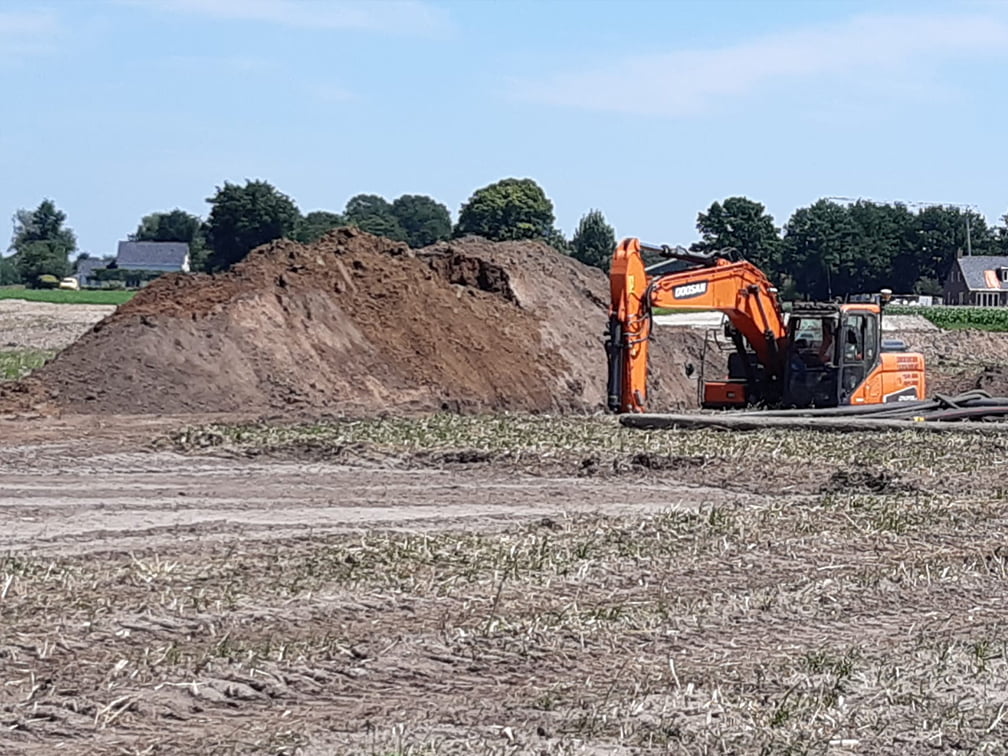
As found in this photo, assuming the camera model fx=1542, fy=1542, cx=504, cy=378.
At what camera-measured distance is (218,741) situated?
652cm

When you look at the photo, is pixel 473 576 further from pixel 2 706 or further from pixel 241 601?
pixel 2 706

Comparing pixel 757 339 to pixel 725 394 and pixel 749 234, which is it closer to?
pixel 725 394

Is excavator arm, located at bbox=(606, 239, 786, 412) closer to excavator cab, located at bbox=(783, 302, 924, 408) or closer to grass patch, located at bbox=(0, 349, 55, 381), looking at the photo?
excavator cab, located at bbox=(783, 302, 924, 408)

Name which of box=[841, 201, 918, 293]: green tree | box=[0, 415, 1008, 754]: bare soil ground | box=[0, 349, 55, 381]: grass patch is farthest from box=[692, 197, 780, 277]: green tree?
box=[0, 415, 1008, 754]: bare soil ground

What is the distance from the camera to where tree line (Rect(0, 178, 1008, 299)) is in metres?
76.9

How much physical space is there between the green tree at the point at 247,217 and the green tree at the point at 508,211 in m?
12.8

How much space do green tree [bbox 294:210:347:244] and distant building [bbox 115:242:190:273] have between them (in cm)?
1780

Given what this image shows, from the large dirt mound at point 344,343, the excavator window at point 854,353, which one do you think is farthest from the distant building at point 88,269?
the excavator window at point 854,353

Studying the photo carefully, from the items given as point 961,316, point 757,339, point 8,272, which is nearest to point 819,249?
point 961,316

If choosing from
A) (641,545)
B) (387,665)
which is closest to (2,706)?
(387,665)

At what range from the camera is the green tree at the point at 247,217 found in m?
76.2

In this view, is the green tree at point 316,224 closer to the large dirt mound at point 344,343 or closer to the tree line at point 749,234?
the tree line at point 749,234

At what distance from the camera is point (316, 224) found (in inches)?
3748

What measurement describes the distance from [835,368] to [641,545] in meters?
12.2
